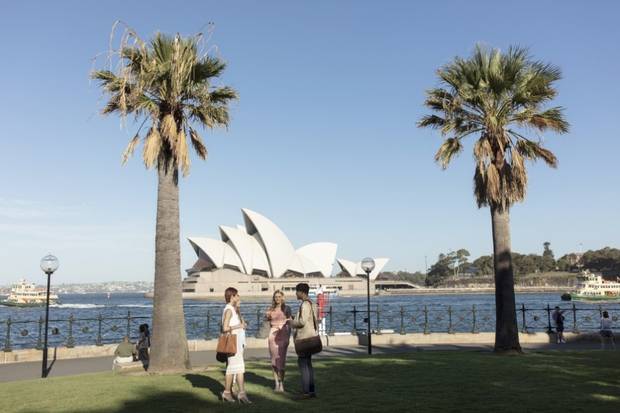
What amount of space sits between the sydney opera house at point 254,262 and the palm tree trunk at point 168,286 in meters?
83.1

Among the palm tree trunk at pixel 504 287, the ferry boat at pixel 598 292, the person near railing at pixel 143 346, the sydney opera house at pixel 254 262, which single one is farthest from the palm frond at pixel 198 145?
the ferry boat at pixel 598 292

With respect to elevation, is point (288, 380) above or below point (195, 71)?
below

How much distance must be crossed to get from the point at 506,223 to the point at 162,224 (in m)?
9.76

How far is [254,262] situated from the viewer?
108000mm

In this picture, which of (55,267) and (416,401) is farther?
(55,267)

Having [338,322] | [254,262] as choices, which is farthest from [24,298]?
[338,322]

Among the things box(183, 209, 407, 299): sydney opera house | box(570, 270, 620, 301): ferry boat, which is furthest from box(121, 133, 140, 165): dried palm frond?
box(570, 270, 620, 301): ferry boat

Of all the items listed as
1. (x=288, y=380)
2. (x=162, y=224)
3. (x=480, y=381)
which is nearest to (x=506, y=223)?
(x=480, y=381)

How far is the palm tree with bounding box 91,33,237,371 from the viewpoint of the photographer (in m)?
12.1

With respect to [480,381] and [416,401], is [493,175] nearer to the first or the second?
[480,381]

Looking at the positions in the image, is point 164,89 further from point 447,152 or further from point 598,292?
point 598,292

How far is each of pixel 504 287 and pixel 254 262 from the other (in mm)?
94533

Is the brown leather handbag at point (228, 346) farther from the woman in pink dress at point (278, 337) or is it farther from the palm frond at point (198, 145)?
the palm frond at point (198, 145)

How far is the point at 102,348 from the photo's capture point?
55.1 ft
